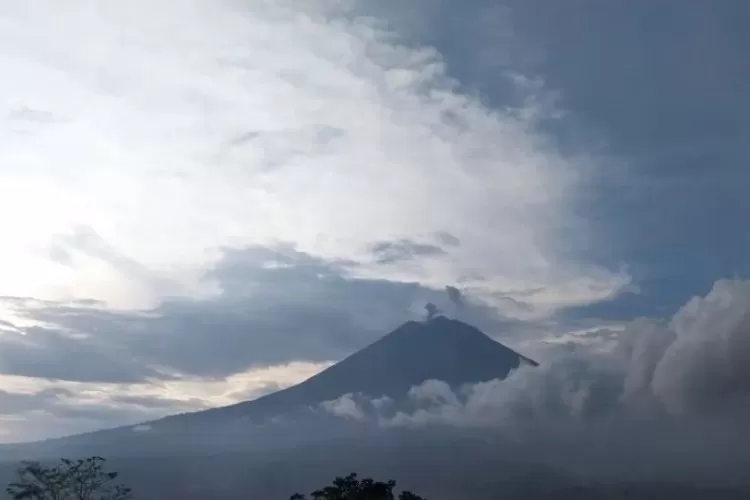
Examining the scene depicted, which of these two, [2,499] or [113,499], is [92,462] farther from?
[2,499]

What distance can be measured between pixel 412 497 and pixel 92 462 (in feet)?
93.5

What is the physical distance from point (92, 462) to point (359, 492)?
2662 centimetres

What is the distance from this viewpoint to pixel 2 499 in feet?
655

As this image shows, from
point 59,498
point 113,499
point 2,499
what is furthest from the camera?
point 2,499

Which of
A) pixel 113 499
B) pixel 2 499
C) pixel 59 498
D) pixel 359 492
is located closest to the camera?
pixel 359 492

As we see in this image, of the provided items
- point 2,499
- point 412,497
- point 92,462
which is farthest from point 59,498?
point 2,499

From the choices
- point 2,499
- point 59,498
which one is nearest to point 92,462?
point 59,498

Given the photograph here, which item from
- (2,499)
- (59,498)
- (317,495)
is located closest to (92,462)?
(59,498)

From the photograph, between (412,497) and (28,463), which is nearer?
(412,497)

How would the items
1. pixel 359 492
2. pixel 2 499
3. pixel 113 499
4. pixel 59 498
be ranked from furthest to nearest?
pixel 2 499, pixel 113 499, pixel 59 498, pixel 359 492

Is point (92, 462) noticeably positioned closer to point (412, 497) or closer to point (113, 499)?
point (113, 499)

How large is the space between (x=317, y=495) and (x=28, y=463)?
3003cm

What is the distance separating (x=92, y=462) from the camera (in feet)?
227

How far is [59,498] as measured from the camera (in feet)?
226
